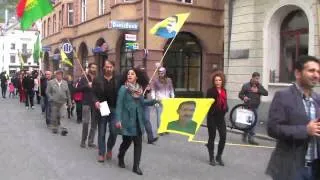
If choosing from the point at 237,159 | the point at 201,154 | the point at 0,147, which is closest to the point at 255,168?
the point at 237,159

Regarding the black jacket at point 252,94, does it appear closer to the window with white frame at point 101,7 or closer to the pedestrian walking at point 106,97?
the pedestrian walking at point 106,97

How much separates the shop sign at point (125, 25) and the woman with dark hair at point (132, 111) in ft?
58.3

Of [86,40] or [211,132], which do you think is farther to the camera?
[86,40]

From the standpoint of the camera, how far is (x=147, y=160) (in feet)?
31.8

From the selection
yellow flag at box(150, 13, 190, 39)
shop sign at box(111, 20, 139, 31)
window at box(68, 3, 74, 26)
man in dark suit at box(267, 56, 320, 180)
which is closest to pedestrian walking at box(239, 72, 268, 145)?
yellow flag at box(150, 13, 190, 39)

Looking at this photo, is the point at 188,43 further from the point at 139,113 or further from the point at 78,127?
the point at 139,113

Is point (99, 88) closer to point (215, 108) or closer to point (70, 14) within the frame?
point (215, 108)

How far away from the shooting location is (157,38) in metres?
27.4

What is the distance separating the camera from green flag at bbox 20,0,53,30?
16.0 meters

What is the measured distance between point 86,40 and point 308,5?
2177 centimetres

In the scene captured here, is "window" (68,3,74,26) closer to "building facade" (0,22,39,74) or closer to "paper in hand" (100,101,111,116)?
"paper in hand" (100,101,111,116)

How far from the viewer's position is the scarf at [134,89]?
8.55m

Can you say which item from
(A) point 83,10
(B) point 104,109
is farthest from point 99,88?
(A) point 83,10

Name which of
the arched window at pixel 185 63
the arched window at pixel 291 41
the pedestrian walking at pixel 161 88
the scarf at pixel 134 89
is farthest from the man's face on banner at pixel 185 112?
the arched window at pixel 185 63
